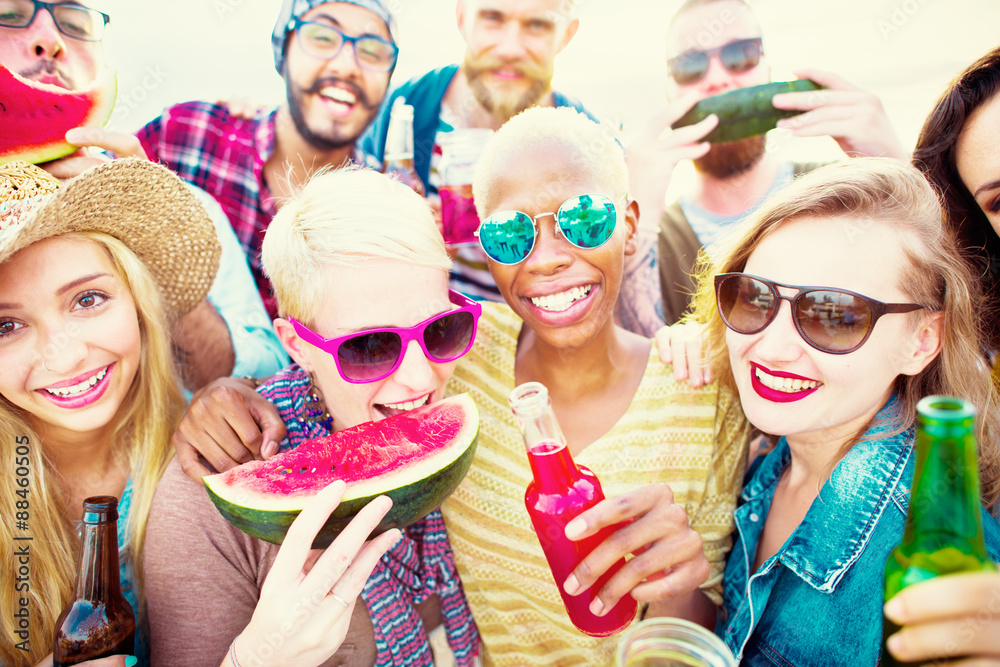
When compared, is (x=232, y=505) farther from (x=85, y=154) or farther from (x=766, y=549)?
(x=85, y=154)

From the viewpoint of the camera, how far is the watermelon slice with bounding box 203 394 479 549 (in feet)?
5.66

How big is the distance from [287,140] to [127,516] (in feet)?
8.31

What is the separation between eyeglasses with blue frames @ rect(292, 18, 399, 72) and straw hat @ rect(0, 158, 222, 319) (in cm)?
146

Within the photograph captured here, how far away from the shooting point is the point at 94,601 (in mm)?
1743

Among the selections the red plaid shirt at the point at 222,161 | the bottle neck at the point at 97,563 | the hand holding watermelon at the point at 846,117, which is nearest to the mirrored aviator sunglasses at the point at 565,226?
the hand holding watermelon at the point at 846,117

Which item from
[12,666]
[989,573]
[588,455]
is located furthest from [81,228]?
[989,573]

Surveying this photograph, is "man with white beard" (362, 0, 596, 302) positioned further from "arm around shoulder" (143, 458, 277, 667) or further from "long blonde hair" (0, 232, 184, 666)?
"arm around shoulder" (143, 458, 277, 667)

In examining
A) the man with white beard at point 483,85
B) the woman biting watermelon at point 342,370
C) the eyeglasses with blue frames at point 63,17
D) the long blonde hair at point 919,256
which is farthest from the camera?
the man with white beard at point 483,85

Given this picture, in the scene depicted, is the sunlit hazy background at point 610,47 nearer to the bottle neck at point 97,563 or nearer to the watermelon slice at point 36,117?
the watermelon slice at point 36,117

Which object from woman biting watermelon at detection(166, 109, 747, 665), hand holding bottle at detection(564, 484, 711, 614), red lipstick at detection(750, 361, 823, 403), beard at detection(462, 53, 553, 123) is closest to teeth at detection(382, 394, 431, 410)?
woman biting watermelon at detection(166, 109, 747, 665)

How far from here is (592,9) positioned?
12.6 ft

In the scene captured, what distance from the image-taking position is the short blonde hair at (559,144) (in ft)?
7.90

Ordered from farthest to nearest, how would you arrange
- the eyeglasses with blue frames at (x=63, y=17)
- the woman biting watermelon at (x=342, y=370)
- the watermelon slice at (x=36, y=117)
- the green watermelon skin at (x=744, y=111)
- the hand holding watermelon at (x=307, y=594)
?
the green watermelon skin at (x=744, y=111)
the eyeglasses with blue frames at (x=63, y=17)
the watermelon slice at (x=36, y=117)
the woman biting watermelon at (x=342, y=370)
the hand holding watermelon at (x=307, y=594)

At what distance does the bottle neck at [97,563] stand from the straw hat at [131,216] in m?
0.92
